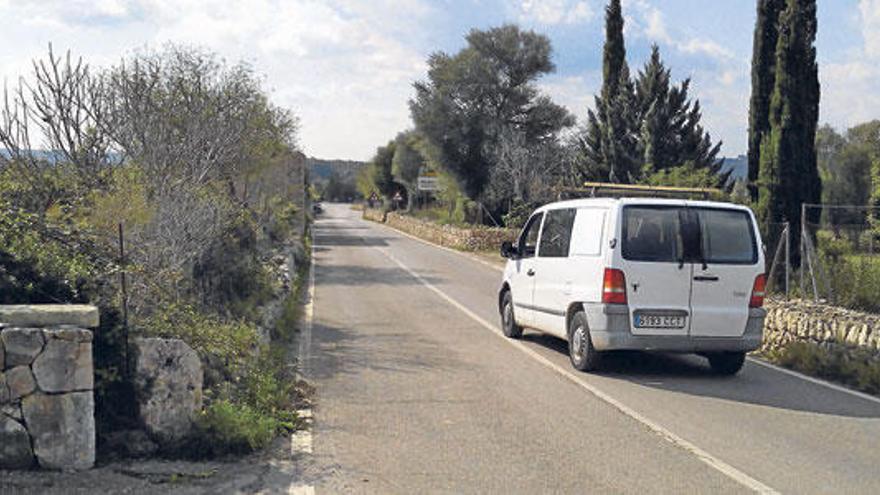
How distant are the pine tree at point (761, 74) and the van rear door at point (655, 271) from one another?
546 inches

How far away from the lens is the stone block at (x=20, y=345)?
5.96 m

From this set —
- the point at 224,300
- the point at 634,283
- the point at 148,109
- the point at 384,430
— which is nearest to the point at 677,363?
the point at 634,283

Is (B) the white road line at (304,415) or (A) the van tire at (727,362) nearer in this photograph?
(B) the white road line at (304,415)

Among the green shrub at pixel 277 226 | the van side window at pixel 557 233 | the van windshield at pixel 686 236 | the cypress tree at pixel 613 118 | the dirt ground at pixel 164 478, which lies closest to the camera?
the dirt ground at pixel 164 478

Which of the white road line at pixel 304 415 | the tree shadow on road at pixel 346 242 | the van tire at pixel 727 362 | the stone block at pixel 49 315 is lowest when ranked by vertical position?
the tree shadow on road at pixel 346 242

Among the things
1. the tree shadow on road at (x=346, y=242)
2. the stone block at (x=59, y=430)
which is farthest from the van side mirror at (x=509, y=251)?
the tree shadow on road at (x=346, y=242)

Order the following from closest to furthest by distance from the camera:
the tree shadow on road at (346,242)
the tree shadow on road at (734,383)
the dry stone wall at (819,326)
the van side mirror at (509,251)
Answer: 1. the tree shadow on road at (734,383)
2. the dry stone wall at (819,326)
3. the van side mirror at (509,251)
4. the tree shadow on road at (346,242)

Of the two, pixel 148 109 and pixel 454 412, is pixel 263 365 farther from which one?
pixel 148 109

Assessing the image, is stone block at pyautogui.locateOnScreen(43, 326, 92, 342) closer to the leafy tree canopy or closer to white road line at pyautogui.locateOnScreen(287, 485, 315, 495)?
white road line at pyautogui.locateOnScreen(287, 485, 315, 495)

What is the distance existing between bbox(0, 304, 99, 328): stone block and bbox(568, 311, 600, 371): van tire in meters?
5.60

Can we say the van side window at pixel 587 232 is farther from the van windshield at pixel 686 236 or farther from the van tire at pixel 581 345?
the van tire at pixel 581 345

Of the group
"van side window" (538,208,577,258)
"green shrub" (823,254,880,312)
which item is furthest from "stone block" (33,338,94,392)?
"green shrub" (823,254,880,312)

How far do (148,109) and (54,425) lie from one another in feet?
29.9

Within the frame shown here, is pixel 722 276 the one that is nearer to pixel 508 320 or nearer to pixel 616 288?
pixel 616 288
